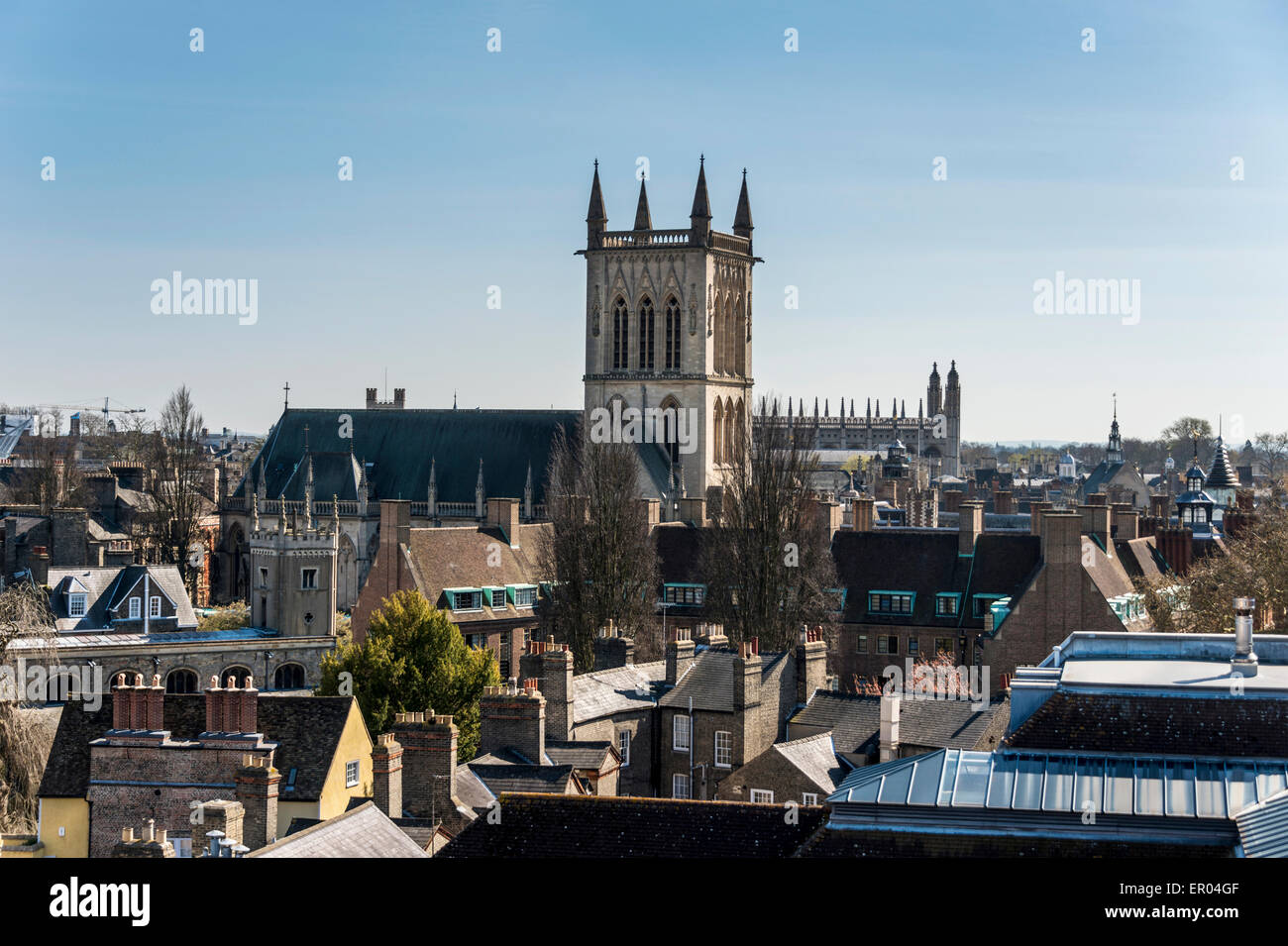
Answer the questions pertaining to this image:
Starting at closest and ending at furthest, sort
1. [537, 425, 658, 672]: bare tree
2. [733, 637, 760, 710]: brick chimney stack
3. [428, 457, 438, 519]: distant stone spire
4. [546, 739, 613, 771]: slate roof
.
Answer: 1. [546, 739, 613, 771]: slate roof
2. [733, 637, 760, 710]: brick chimney stack
3. [537, 425, 658, 672]: bare tree
4. [428, 457, 438, 519]: distant stone spire

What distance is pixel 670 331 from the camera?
3524 inches

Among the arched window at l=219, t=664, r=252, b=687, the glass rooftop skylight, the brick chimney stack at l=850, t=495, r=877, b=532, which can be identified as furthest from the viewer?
the brick chimney stack at l=850, t=495, r=877, b=532

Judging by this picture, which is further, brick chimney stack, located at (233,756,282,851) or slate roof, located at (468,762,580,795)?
slate roof, located at (468,762,580,795)

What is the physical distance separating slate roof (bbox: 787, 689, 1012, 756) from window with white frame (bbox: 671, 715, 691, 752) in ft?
7.59

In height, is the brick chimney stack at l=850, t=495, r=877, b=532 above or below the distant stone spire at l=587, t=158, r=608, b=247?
below

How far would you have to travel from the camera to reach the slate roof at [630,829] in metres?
19.7

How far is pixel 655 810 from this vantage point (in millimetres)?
20484

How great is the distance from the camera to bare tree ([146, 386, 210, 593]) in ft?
289

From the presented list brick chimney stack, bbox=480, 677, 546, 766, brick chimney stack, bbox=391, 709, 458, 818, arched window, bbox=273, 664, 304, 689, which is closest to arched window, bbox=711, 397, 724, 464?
arched window, bbox=273, 664, 304, 689

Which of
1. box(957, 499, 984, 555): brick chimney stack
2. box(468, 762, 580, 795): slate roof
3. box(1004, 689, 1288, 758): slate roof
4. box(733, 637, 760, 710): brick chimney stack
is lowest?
box(468, 762, 580, 795): slate roof

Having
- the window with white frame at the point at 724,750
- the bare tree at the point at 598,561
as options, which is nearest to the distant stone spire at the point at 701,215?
the bare tree at the point at 598,561

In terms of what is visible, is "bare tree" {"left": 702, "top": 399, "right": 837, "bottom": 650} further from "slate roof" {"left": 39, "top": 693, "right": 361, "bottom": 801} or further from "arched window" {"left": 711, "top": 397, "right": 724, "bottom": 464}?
"arched window" {"left": 711, "top": 397, "right": 724, "bottom": 464}

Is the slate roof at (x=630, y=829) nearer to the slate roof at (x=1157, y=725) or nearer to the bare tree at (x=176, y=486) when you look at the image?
the slate roof at (x=1157, y=725)

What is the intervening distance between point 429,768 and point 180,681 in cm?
3239
